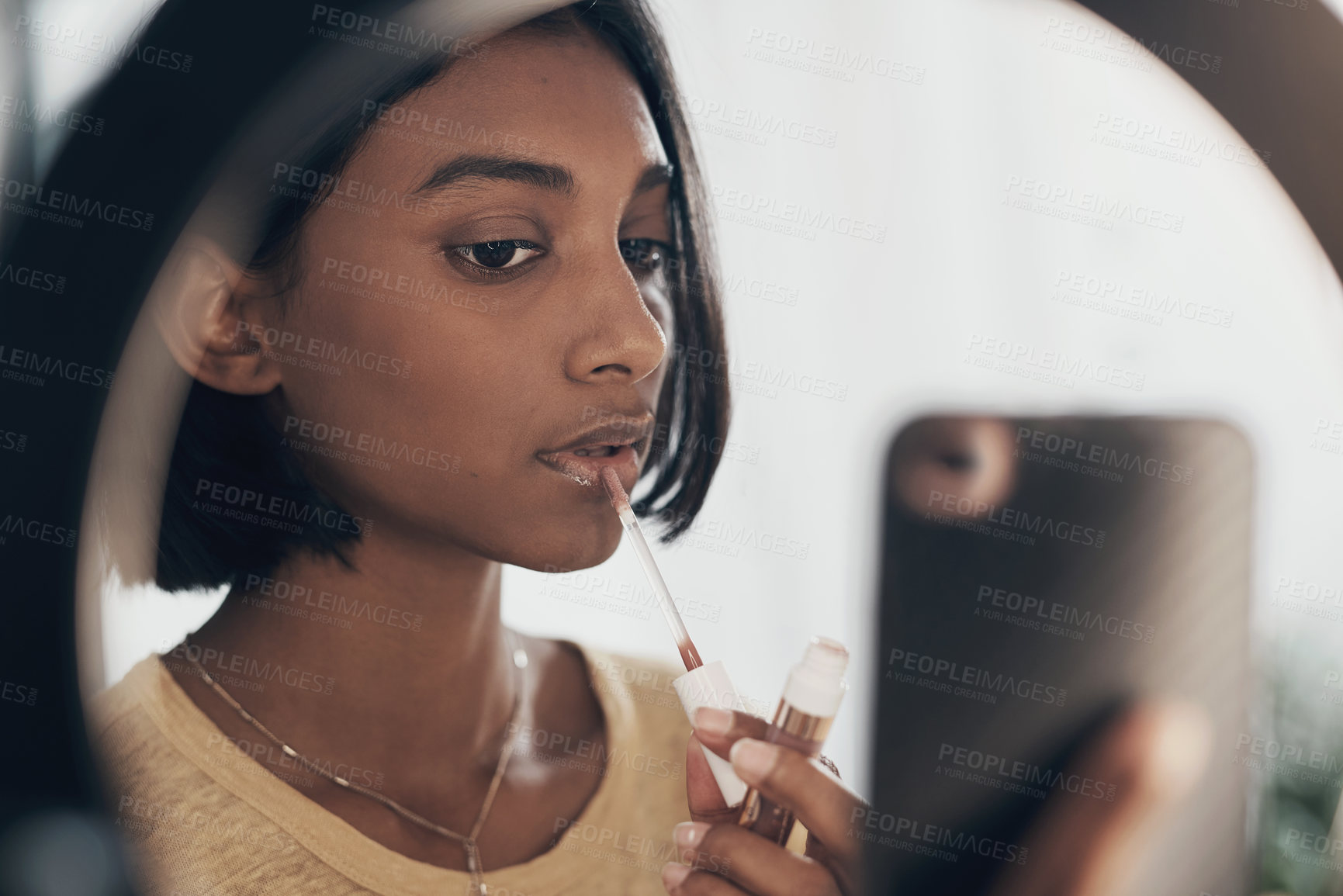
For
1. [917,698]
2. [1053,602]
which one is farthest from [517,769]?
[1053,602]

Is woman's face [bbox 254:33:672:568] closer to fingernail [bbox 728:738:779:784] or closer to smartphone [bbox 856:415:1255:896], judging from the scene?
fingernail [bbox 728:738:779:784]

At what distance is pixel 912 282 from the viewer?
0.81m

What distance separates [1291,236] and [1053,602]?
0.37 m

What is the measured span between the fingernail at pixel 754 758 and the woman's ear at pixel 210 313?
40 cm

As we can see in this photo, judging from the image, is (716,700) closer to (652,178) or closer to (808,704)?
(808,704)

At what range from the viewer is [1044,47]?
2.41ft

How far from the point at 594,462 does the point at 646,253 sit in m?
0.19

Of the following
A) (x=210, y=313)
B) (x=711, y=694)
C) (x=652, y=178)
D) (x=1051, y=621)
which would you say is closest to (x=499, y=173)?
(x=652, y=178)

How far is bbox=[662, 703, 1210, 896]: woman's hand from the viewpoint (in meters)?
0.42

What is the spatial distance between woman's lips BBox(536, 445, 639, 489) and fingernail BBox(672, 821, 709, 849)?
0.22 meters

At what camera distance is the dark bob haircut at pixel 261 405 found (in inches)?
20.3

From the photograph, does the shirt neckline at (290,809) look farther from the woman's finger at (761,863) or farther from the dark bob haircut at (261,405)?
the woman's finger at (761,863)

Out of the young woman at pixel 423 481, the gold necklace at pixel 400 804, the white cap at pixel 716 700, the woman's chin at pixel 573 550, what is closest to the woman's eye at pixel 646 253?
the young woman at pixel 423 481

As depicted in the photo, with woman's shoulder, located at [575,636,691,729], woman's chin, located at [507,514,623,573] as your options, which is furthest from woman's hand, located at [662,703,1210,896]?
woman's shoulder, located at [575,636,691,729]
